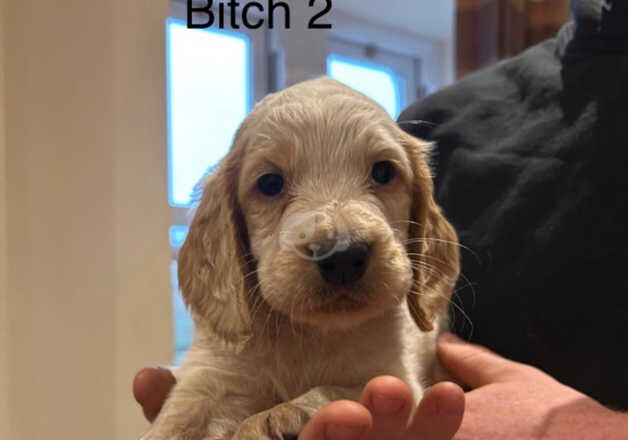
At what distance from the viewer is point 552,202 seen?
145cm

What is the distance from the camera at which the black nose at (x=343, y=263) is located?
→ 79cm

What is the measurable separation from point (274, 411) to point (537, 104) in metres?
1.06

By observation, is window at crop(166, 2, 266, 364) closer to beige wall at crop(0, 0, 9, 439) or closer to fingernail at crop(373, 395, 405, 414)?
beige wall at crop(0, 0, 9, 439)

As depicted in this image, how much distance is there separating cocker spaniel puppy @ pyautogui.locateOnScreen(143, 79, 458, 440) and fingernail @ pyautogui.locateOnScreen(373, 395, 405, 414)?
6.0 inches

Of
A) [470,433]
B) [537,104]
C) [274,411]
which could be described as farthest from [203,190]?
[537,104]

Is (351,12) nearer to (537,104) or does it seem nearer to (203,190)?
(203,190)

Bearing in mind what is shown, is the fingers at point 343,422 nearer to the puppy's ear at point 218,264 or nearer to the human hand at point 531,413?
the puppy's ear at point 218,264

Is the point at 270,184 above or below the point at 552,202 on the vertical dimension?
above

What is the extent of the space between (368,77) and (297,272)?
0.85 ft

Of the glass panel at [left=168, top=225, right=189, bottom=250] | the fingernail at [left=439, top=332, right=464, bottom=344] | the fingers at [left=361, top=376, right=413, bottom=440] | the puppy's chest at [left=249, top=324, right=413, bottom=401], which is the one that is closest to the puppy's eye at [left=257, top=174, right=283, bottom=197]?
the glass panel at [left=168, top=225, right=189, bottom=250]

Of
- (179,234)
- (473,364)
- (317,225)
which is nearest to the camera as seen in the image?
(317,225)

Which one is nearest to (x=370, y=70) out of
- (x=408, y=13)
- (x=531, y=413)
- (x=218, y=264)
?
(x=408, y=13)

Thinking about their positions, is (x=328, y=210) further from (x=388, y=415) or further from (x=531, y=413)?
(x=531, y=413)

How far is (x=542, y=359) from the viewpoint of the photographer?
140cm
